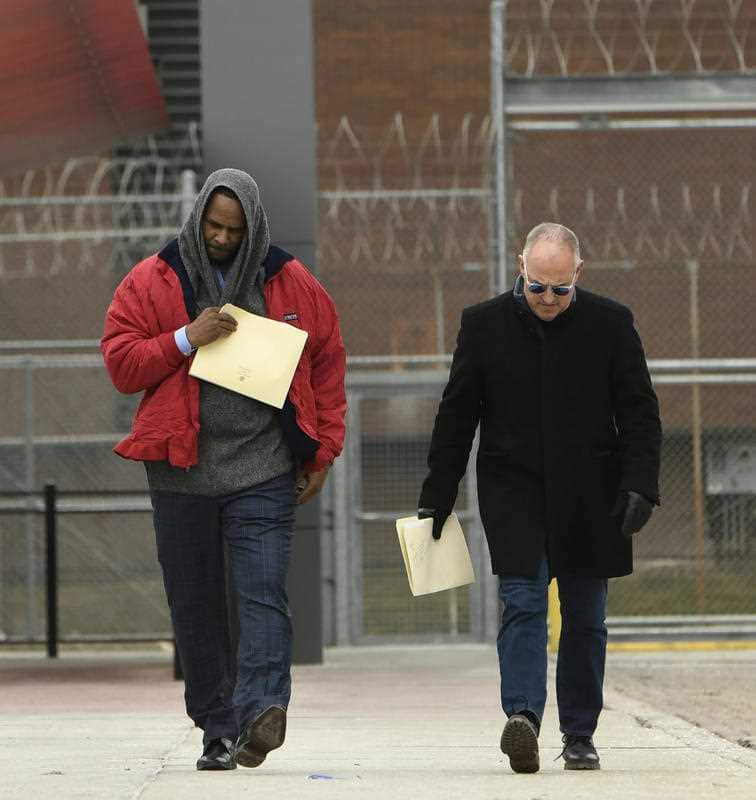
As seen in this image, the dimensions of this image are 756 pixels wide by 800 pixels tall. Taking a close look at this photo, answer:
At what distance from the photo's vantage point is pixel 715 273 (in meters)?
18.3

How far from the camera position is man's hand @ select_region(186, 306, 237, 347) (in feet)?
18.1

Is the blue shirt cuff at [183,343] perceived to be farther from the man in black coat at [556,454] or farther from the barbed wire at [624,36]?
the barbed wire at [624,36]

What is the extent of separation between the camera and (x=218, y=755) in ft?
18.5

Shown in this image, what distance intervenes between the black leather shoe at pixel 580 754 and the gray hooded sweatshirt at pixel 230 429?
3.94ft

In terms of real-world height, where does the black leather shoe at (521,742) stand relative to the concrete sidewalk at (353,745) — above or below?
above

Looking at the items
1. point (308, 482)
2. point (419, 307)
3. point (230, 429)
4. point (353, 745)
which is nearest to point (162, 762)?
point (353, 745)

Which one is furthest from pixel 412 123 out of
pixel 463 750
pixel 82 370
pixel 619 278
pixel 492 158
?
pixel 463 750

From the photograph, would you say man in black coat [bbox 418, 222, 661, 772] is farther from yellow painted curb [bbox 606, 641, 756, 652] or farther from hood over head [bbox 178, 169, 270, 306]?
yellow painted curb [bbox 606, 641, 756, 652]

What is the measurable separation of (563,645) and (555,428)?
68 centimetres

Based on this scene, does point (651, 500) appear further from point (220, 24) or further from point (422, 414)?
point (422, 414)

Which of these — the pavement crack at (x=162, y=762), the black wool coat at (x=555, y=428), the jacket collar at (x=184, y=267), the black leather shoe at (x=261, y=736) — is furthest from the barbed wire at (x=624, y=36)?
the black leather shoe at (x=261, y=736)

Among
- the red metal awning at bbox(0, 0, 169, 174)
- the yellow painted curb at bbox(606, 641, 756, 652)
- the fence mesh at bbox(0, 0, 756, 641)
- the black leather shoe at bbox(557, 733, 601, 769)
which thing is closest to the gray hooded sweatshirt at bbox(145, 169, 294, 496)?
the black leather shoe at bbox(557, 733, 601, 769)

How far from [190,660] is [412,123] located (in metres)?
14.7

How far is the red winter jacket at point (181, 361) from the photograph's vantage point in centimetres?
552
